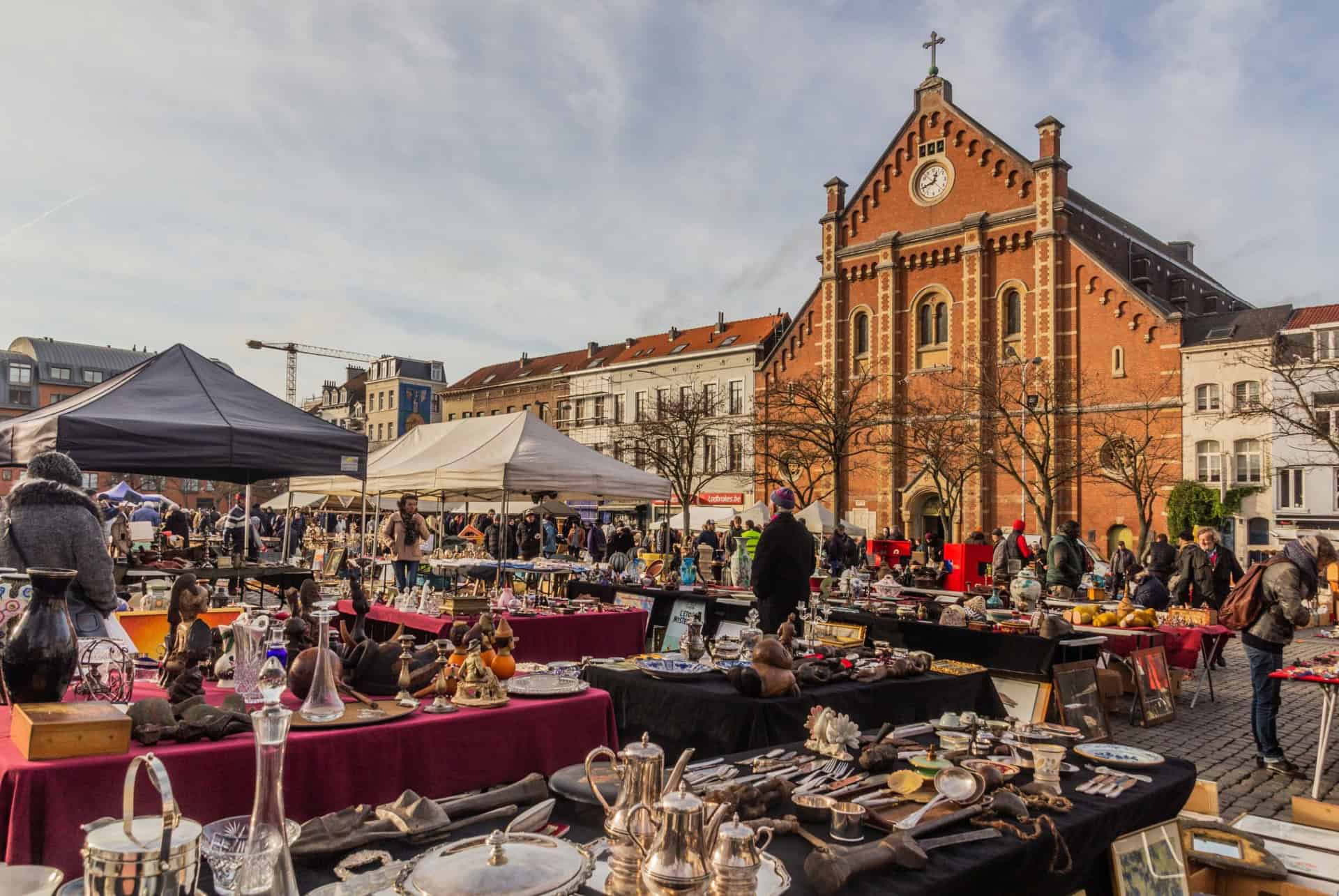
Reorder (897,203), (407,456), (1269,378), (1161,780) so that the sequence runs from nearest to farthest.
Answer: (1161,780)
(407,456)
(1269,378)
(897,203)

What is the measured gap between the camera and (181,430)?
5.98 m

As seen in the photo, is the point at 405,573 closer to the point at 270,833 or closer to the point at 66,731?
the point at 66,731

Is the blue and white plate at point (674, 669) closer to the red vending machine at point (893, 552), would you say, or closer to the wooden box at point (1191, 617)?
the wooden box at point (1191, 617)

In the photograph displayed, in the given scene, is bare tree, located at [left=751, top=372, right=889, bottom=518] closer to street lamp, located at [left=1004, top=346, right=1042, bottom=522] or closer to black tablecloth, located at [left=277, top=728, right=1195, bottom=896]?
street lamp, located at [left=1004, top=346, right=1042, bottom=522]

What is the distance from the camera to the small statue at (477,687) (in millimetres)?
3564

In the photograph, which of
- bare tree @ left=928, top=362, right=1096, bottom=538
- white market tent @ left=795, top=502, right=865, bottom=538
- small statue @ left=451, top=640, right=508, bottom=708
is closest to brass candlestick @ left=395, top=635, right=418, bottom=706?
small statue @ left=451, top=640, right=508, bottom=708

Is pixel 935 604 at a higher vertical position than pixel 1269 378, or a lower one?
lower

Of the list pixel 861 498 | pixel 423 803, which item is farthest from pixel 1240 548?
pixel 423 803

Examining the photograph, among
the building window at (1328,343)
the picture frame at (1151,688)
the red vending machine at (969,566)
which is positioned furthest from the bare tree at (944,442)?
the picture frame at (1151,688)

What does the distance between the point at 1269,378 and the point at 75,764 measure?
3009 centimetres

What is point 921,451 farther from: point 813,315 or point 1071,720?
point 1071,720

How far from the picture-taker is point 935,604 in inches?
330

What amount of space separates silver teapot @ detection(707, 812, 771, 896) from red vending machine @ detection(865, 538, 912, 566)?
17.2m

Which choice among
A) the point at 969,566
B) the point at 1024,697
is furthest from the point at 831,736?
the point at 969,566
